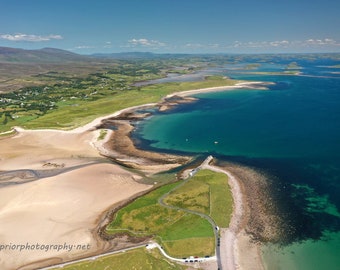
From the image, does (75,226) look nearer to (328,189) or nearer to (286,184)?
(286,184)

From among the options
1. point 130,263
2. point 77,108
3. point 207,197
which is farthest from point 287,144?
point 77,108

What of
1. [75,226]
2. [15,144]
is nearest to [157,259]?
[75,226]

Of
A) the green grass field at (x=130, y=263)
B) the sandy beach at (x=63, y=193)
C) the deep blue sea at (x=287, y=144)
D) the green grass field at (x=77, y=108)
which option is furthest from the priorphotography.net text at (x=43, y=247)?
the green grass field at (x=77, y=108)

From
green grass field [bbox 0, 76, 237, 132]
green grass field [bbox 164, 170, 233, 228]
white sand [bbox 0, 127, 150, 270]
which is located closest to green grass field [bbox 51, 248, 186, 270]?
white sand [bbox 0, 127, 150, 270]

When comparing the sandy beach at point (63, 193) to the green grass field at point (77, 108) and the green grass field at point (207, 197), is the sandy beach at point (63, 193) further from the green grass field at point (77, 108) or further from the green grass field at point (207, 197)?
the green grass field at point (77, 108)

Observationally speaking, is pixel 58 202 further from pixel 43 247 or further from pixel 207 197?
pixel 207 197
